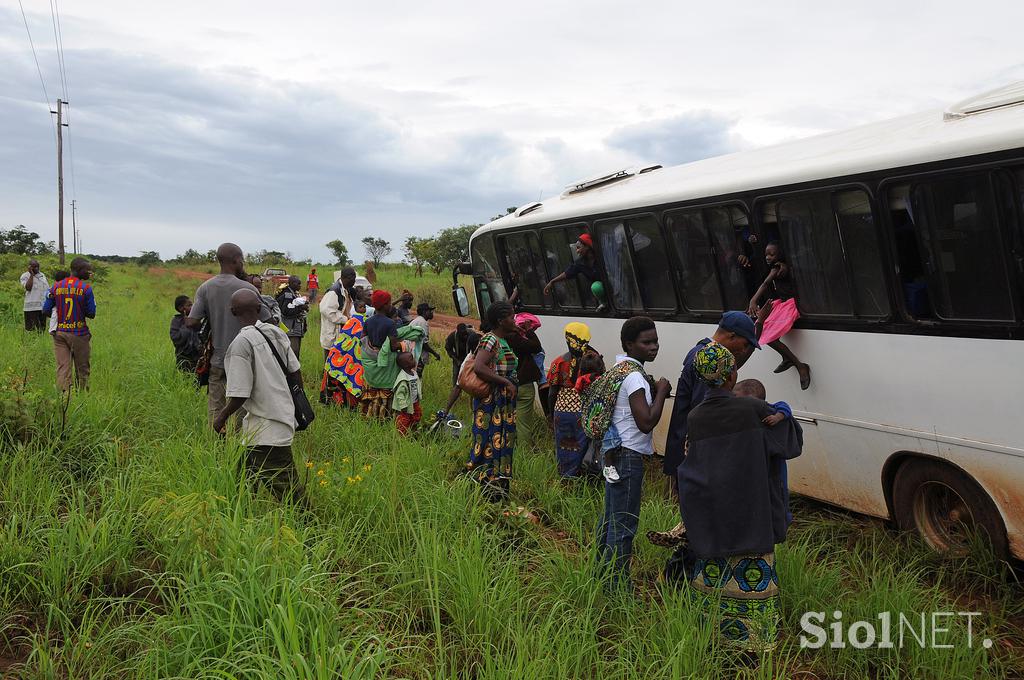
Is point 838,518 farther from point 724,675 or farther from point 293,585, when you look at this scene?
point 293,585

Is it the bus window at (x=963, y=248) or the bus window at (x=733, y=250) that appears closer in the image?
the bus window at (x=963, y=248)

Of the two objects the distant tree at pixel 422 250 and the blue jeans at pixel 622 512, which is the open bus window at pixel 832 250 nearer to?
the blue jeans at pixel 622 512

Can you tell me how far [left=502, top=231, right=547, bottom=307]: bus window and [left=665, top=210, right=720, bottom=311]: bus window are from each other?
Answer: 8.30ft

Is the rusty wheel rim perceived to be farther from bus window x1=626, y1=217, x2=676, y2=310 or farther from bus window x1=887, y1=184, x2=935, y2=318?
bus window x1=626, y1=217, x2=676, y2=310

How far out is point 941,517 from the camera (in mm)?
A: 5414

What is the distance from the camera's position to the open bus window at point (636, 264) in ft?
25.1

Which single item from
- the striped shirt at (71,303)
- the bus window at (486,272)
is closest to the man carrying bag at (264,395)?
the striped shirt at (71,303)

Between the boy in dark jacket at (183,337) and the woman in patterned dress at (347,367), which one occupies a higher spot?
the boy in dark jacket at (183,337)

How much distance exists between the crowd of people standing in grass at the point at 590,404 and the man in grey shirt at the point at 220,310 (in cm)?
1

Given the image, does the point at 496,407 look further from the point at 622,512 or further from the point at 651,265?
the point at 651,265

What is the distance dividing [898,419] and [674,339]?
2.48 m

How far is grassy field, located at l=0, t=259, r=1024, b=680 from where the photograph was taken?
356cm

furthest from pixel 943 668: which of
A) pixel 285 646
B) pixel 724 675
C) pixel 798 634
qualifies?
pixel 285 646

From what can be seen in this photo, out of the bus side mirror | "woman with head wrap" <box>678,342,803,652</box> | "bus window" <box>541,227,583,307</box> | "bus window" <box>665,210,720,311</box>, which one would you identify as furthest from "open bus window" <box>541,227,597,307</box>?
"woman with head wrap" <box>678,342,803,652</box>
